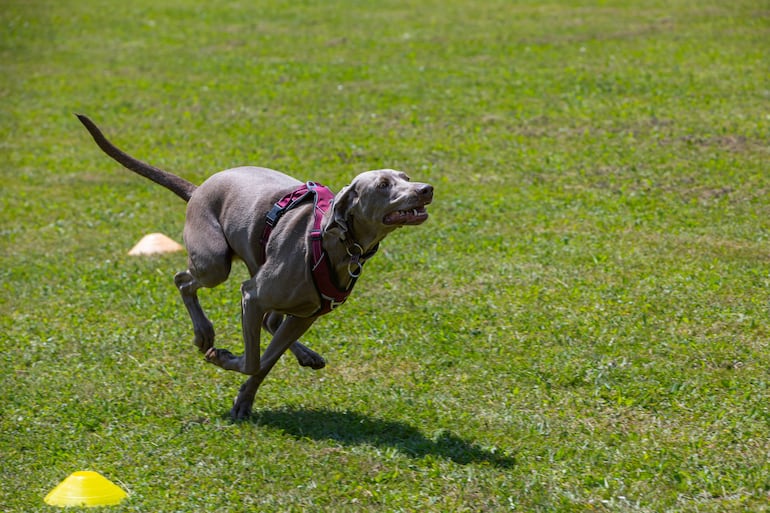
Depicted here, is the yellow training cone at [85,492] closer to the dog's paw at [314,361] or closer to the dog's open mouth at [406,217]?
the dog's paw at [314,361]

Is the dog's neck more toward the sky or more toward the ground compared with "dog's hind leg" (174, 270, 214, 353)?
more toward the sky

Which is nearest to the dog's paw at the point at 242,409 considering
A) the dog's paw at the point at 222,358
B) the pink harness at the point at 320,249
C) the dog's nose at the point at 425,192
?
the dog's paw at the point at 222,358

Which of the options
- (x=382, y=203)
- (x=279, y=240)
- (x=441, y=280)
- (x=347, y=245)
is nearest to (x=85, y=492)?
(x=279, y=240)

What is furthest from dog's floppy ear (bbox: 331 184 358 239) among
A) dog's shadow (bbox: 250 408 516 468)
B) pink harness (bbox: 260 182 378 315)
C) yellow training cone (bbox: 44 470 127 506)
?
yellow training cone (bbox: 44 470 127 506)

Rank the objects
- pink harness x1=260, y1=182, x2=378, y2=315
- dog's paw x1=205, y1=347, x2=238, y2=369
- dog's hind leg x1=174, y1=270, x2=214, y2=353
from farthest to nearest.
A: dog's hind leg x1=174, y1=270, x2=214, y2=353 → dog's paw x1=205, y1=347, x2=238, y2=369 → pink harness x1=260, y1=182, x2=378, y2=315

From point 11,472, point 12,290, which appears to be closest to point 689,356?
point 11,472

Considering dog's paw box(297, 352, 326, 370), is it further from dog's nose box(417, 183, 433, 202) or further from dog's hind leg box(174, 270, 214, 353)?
dog's nose box(417, 183, 433, 202)

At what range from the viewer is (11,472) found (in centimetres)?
629

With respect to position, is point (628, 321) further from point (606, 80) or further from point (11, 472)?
point (606, 80)

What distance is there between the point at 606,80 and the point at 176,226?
26.5ft

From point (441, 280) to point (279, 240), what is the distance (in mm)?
3328

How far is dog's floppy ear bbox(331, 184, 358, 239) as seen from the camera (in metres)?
6.13

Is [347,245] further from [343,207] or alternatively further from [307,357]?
[307,357]

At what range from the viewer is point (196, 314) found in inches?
291
